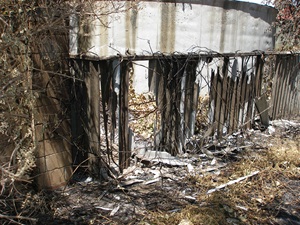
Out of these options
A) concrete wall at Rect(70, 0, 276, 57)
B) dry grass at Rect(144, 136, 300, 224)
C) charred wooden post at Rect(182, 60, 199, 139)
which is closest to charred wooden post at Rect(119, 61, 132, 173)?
dry grass at Rect(144, 136, 300, 224)

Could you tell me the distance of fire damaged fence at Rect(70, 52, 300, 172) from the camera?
341 centimetres

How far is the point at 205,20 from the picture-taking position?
689cm

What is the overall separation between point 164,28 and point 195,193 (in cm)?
427

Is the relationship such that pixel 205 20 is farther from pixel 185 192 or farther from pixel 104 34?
pixel 185 192

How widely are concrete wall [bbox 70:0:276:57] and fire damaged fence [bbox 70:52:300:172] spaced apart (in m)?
1.54

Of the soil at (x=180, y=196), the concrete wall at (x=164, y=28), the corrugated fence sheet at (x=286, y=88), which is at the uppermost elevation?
the concrete wall at (x=164, y=28)

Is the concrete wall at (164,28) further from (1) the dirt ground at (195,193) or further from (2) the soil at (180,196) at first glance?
(2) the soil at (180,196)

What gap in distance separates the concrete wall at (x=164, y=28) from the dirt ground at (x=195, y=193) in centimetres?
292

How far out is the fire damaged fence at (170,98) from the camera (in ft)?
11.2

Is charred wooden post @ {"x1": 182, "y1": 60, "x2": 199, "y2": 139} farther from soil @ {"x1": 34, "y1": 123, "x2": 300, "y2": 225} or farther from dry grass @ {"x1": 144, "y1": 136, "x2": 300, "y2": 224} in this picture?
dry grass @ {"x1": 144, "y1": 136, "x2": 300, "y2": 224}

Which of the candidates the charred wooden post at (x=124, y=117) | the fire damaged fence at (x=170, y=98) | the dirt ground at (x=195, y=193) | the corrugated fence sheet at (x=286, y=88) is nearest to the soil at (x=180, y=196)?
the dirt ground at (x=195, y=193)

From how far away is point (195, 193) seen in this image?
3480 mm

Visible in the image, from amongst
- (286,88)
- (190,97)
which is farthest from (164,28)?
(286,88)

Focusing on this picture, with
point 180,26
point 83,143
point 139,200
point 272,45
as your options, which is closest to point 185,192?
point 139,200
